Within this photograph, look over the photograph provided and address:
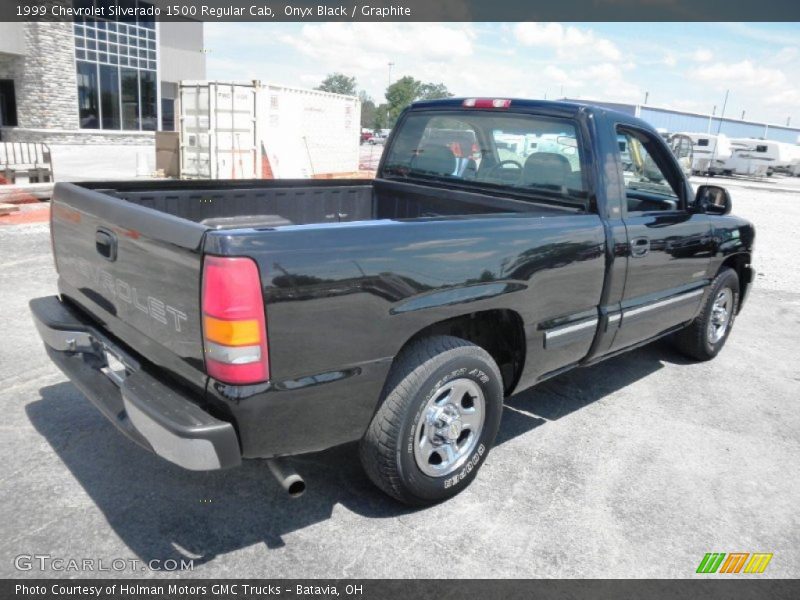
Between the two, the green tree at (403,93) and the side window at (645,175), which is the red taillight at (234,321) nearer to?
the side window at (645,175)

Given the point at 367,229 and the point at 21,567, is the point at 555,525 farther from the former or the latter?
the point at 21,567

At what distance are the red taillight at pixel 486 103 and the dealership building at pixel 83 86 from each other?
772 inches

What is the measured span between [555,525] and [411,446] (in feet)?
2.69

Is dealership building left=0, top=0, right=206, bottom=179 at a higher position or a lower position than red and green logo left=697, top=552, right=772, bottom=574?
higher

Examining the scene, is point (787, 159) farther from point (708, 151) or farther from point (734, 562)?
point (734, 562)

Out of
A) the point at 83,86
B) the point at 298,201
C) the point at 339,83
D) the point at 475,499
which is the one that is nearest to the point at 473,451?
the point at 475,499

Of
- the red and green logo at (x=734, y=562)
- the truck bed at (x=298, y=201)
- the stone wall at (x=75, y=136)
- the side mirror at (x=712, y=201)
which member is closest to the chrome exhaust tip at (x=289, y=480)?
the truck bed at (x=298, y=201)

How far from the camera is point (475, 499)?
310 centimetres

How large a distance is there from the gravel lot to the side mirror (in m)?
1.36

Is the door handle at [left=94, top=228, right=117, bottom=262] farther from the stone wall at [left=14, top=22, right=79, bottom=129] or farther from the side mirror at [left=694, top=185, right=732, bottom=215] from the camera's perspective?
the stone wall at [left=14, top=22, right=79, bottom=129]

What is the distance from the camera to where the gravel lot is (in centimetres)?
262

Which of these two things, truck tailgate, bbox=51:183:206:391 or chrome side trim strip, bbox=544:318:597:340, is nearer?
truck tailgate, bbox=51:183:206:391

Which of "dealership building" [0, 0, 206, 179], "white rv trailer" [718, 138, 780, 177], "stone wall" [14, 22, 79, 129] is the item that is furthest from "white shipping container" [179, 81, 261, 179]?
"white rv trailer" [718, 138, 780, 177]

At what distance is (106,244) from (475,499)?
2.11 metres
